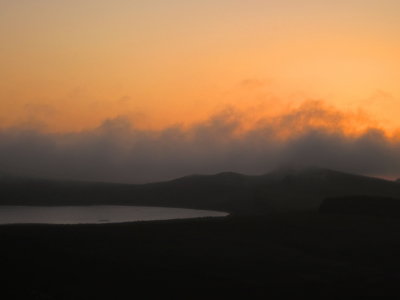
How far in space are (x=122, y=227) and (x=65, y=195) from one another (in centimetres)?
12015

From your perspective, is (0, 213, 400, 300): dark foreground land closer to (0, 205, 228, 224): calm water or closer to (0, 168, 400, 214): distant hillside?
(0, 205, 228, 224): calm water

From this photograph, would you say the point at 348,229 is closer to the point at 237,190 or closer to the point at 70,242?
Result: the point at 70,242

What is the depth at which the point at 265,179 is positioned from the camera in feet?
485

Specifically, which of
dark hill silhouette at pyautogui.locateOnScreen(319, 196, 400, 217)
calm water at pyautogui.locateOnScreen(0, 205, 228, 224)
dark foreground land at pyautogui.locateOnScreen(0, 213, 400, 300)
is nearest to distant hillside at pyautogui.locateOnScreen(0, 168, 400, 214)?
calm water at pyautogui.locateOnScreen(0, 205, 228, 224)

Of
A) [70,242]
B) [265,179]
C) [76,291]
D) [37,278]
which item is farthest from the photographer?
[265,179]

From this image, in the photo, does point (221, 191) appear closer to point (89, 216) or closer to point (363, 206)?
point (89, 216)

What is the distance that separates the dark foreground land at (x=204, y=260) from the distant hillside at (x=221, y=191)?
45556 mm

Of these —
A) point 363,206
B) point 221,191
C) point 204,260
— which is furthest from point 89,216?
point 221,191

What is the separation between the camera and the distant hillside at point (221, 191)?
107181mm

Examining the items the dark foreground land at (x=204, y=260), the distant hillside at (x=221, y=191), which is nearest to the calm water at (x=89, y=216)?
the distant hillside at (x=221, y=191)

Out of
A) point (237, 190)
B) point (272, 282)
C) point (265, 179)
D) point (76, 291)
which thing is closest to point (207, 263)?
point (272, 282)

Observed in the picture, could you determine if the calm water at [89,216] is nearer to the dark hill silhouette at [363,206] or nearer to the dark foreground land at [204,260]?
the dark hill silhouette at [363,206]

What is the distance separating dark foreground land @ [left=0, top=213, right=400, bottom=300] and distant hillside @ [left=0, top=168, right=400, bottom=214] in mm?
45556

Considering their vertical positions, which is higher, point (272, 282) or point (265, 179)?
point (265, 179)
